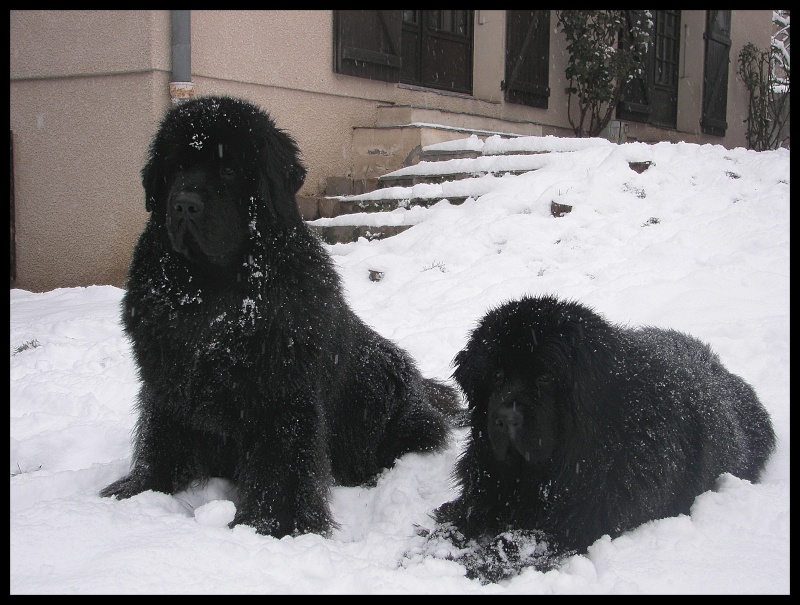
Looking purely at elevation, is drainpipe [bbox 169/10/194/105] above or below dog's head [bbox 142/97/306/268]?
above

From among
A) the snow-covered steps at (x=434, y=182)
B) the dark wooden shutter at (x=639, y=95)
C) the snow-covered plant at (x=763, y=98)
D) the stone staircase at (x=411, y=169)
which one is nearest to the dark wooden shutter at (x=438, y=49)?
the stone staircase at (x=411, y=169)

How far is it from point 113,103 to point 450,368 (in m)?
5.35

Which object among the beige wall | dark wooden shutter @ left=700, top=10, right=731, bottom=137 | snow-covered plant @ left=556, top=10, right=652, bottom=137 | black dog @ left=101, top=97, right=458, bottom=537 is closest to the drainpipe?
the beige wall

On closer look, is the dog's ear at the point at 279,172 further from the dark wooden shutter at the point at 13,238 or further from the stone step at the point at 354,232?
the dark wooden shutter at the point at 13,238

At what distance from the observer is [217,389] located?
2.91m

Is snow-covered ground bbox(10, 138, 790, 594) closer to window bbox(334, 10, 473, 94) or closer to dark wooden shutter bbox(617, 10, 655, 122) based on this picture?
window bbox(334, 10, 473, 94)

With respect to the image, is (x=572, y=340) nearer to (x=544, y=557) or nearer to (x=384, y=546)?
(x=544, y=557)

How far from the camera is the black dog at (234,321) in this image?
2.88 metres

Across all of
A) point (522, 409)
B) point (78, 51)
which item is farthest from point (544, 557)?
point (78, 51)

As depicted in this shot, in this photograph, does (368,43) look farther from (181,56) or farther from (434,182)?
(181,56)

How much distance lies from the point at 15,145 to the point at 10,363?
13.4 ft

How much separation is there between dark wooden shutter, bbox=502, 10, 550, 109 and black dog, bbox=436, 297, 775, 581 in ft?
29.4

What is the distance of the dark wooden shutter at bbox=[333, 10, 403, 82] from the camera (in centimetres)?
892
